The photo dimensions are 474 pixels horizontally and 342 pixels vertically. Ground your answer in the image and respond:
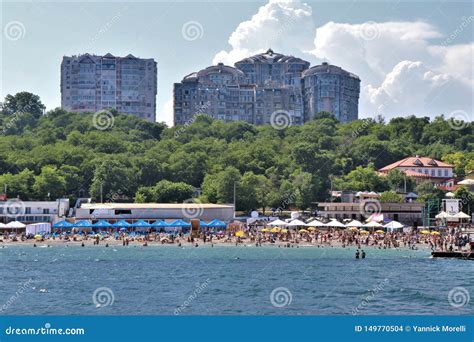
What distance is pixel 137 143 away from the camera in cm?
14488

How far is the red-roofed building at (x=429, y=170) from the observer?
125 m

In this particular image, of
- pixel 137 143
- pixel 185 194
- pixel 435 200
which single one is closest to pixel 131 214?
pixel 185 194

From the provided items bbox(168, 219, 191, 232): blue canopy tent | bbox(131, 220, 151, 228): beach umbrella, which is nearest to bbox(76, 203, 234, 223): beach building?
bbox(168, 219, 191, 232): blue canopy tent

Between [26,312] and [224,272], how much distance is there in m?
19.8

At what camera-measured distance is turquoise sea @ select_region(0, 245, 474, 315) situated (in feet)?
123

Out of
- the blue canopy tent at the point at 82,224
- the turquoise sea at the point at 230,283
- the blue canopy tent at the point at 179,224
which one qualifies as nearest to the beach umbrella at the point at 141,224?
the blue canopy tent at the point at 179,224

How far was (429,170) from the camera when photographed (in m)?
126

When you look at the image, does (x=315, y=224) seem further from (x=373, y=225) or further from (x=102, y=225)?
(x=102, y=225)

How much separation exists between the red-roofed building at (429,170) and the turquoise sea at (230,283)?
55081 mm

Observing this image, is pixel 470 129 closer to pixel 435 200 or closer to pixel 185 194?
pixel 435 200

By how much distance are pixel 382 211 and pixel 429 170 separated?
3188 cm

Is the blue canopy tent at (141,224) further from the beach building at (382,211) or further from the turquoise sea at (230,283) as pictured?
the beach building at (382,211)

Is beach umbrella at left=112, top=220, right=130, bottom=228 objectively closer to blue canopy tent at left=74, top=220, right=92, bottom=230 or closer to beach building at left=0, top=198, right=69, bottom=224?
blue canopy tent at left=74, top=220, right=92, bottom=230

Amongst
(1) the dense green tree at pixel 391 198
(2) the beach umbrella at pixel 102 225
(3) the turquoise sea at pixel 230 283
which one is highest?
(1) the dense green tree at pixel 391 198
